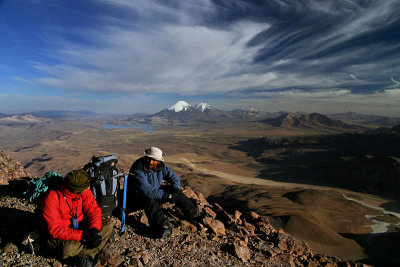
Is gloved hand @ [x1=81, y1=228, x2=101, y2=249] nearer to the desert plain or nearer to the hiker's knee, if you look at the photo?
the hiker's knee

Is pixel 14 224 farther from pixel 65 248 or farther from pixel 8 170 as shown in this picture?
pixel 8 170

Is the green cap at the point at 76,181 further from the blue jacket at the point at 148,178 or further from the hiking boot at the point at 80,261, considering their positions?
the blue jacket at the point at 148,178

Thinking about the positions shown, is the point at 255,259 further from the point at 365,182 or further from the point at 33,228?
the point at 365,182

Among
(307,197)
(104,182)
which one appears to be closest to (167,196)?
(104,182)

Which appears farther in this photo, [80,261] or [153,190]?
[153,190]

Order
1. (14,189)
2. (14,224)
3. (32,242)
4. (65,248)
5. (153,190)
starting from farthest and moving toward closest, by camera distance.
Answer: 1. (14,189)
2. (153,190)
3. (14,224)
4. (32,242)
5. (65,248)

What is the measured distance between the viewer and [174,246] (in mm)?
4289

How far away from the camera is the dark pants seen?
4398 millimetres

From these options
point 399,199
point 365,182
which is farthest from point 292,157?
point 399,199

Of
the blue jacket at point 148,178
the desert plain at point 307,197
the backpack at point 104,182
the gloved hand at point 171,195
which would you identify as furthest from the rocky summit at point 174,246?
the desert plain at point 307,197

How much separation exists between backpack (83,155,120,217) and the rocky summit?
0.60 metres

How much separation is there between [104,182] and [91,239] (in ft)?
3.99

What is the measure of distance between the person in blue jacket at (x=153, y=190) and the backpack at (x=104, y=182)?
0.38 metres

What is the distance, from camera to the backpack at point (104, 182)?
4.28 m
